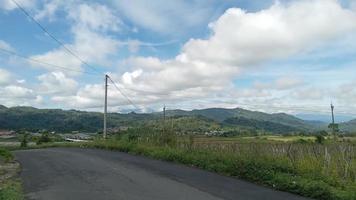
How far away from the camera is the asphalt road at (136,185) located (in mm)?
11195

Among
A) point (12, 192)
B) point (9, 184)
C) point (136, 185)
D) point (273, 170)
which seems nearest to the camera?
point (12, 192)

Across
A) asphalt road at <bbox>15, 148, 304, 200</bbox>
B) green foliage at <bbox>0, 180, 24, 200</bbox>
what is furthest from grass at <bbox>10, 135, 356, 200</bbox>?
green foliage at <bbox>0, 180, 24, 200</bbox>

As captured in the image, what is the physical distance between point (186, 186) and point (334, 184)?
469 cm

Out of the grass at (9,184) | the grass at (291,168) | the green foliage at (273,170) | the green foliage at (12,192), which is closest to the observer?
the green foliage at (12,192)

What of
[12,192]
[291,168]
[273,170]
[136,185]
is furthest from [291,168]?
[12,192]

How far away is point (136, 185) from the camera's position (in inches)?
513

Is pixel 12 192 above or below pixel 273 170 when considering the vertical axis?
below

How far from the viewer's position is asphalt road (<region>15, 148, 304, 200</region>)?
1120 cm

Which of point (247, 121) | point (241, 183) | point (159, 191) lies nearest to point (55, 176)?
point (159, 191)

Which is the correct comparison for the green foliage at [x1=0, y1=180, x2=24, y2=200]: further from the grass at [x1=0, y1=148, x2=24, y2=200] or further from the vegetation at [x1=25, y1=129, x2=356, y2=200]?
the vegetation at [x1=25, y1=129, x2=356, y2=200]

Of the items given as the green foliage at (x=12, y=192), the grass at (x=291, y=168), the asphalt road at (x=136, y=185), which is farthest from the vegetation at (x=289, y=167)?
the green foliage at (x=12, y=192)

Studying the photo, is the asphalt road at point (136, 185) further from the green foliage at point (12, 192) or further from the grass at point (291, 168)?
the grass at point (291, 168)

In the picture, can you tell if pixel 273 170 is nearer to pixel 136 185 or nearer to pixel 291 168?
pixel 291 168

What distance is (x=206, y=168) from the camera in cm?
1784
